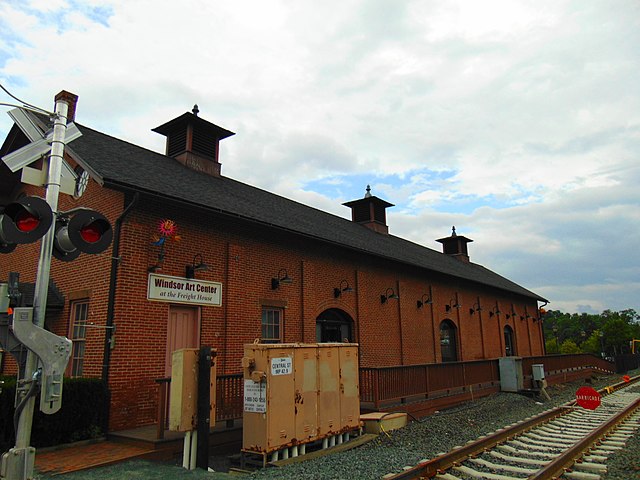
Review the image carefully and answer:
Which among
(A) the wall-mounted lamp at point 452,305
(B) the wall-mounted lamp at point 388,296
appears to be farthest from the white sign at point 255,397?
(A) the wall-mounted lamp at point 452,305

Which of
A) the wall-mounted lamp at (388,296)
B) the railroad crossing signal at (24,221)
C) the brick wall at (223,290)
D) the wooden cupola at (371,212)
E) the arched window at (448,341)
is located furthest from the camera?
the wooden cupola at (371,212)

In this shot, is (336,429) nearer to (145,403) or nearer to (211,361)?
(211,361)

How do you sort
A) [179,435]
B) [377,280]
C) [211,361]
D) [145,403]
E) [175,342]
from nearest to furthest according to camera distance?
1. [211,361]
2. [179,435]
3. [145,403]
4. [175,342]
5. [377,280]

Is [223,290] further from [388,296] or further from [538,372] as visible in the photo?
[538,372]

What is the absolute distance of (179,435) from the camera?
28.5ft

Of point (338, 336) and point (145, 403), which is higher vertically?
point (338, 336)

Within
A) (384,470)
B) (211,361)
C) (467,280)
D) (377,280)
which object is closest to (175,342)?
(211,361)

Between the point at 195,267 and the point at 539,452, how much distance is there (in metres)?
7.84

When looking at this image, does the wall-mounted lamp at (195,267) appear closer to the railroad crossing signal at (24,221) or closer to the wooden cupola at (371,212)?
the railroad crossing signal at (24,221)

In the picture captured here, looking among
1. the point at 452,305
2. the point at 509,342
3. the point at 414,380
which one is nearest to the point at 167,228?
the point at 414,380

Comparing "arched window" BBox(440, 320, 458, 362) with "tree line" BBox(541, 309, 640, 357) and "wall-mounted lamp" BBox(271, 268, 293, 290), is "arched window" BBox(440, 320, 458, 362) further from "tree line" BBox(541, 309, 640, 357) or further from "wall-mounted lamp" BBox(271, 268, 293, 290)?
"tree line" BBox(541, 309, 640, 357)

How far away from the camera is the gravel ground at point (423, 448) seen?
7.23 metres

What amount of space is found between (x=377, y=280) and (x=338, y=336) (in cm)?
306

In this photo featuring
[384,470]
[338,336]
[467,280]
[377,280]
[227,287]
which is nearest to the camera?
[384,470]
